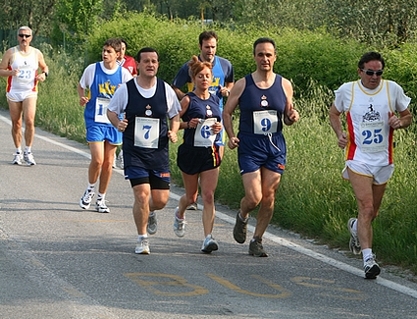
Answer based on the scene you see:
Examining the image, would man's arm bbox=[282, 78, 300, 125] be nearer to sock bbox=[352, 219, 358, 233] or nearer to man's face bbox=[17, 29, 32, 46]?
sock bbox=[352, 219, 358, 233]

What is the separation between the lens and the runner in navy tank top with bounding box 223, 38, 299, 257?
9633 millimetres

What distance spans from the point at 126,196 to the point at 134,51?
14.9 metres

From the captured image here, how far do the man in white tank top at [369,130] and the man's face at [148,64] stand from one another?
70.2 inches

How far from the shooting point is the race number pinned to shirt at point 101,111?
1196 centimetres

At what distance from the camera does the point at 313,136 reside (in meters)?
13.2

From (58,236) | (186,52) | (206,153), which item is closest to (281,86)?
(206,153)

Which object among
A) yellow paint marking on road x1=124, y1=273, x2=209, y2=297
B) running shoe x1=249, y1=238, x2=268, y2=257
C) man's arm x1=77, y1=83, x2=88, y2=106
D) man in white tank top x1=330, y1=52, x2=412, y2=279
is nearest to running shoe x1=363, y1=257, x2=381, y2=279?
man in white tank top x1=330, y1=52, x2=412, y2=279

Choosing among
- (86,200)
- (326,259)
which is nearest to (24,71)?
(86,200)

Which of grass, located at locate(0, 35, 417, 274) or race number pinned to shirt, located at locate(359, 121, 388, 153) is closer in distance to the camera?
race number pinned to shirt, located at locate(359, 121, 388, 153)

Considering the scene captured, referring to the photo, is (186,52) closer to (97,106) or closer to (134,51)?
(134,51)

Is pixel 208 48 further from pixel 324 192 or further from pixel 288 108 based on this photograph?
pixel 288 108

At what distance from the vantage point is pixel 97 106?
1201cm

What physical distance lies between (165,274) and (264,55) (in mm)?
2235

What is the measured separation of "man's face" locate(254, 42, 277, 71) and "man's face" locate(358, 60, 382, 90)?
36.7 inches
